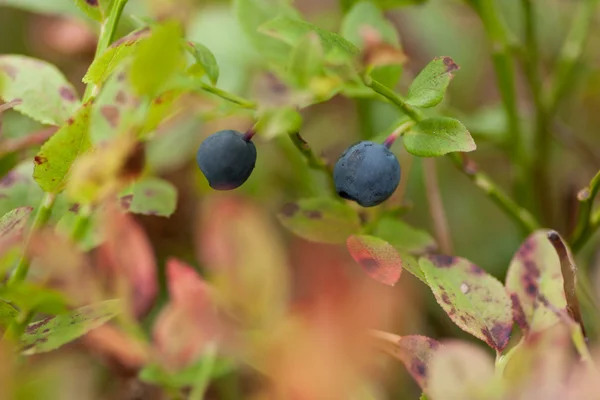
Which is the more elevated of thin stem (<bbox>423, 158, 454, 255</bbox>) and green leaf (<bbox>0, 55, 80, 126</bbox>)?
green leaf (<bbox>0, 55, 80, 126</bbox>)

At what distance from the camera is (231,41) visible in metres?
0.96

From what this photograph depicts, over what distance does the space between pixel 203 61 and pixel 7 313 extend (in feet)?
0.63

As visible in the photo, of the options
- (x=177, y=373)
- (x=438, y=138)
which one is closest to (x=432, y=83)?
(x=438, y=138)

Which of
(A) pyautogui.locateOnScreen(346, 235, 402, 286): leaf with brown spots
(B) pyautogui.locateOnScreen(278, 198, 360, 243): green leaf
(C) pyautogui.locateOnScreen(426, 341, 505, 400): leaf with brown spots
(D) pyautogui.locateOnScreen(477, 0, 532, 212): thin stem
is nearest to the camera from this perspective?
(C) pyautogui.locateOnScreen(426, 341, 505, 400): leaf with brown spots

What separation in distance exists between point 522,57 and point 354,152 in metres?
0.42

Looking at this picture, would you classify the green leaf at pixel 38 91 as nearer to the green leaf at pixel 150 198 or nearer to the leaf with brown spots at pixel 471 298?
the green leaf at pixel 150 198

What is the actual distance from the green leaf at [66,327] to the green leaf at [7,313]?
0.04ft

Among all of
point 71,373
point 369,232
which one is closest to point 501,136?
point 369,232

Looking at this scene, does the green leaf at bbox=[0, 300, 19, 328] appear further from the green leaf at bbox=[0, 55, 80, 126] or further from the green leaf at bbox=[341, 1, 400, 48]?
the green leaf at bbox=[341, 1, 400, 48]

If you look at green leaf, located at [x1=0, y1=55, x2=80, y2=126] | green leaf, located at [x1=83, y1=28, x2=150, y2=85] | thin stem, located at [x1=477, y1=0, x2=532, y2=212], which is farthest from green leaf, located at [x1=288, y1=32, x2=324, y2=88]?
thin stem, located at [x1=477, y1=0, x2=532, y2=212]

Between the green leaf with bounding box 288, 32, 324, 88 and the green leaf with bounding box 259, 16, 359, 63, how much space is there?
0.04 meters

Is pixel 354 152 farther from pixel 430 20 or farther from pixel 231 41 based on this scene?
pixel 430 20

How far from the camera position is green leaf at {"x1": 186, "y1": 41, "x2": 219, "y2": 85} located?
436 mm

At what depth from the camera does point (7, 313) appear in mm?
422
